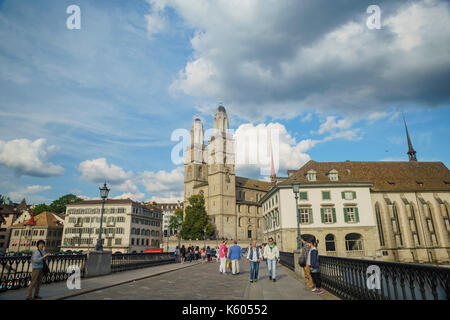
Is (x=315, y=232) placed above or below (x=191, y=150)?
below

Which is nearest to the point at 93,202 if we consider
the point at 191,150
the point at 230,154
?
the point at 191,150

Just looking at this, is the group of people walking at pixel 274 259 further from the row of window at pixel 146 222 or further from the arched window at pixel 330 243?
the row of window at pixel 146 222

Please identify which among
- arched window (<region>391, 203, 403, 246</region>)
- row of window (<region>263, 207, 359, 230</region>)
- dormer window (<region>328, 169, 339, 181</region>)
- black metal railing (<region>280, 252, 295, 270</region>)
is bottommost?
black metal railing (<region>280, 252, 295, 270</region>)

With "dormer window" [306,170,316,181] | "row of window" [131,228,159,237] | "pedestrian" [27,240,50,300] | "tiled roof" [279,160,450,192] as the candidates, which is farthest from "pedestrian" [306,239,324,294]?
"row of window" [131,228,159,237]

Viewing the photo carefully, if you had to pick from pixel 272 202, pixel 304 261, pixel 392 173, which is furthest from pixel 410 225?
pixel 304 261

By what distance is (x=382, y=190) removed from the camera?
1596 inches

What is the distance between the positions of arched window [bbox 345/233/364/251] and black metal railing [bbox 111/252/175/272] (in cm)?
2384

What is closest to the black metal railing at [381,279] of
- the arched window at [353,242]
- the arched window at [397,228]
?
the arched window at [353,242]

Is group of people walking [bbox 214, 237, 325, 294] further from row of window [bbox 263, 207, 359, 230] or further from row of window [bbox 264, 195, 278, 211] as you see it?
row of window [bbox 264, 195, 278, 211]

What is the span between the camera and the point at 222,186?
75.6 meters

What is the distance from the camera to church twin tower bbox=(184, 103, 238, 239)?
74150mm

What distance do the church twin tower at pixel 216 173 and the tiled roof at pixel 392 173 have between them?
3813cm
